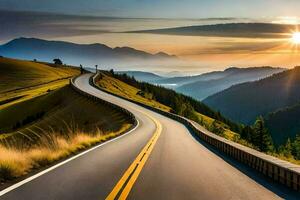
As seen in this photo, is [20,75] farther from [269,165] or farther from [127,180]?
[127,180]

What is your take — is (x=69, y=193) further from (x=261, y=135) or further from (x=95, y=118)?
(x=261, y=135)

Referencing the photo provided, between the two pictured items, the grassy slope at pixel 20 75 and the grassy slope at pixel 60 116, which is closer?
the grassy slope at pixel 60 116

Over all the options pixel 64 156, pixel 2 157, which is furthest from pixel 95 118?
pixel 2 157

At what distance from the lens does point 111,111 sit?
59000 millimetres

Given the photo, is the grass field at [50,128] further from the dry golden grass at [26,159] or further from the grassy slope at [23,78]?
the grassy slope at [23,78]

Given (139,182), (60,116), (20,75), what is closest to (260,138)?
(60,116)

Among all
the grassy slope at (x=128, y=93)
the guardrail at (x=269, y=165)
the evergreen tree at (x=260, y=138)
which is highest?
the grassy slope at (x=128, y=93)

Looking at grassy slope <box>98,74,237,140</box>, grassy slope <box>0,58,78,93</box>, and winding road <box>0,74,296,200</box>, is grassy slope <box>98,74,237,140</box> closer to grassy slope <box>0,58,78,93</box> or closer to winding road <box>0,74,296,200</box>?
grassy slope <box>0,58,78,93</box>

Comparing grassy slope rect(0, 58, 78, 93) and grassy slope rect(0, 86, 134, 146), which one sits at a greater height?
grassy slope rect(0, 58, 78, 93)

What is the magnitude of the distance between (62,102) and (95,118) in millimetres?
19110

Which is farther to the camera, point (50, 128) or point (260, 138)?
point (260, 138)

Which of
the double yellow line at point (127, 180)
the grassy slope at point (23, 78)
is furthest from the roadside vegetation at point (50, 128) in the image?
the grassy slope at point (23, 78)

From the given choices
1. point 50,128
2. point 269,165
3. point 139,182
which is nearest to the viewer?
point 139,182

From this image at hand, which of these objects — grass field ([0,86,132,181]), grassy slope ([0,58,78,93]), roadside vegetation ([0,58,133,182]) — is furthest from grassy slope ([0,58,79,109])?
grass field ([0,86,132,181])
